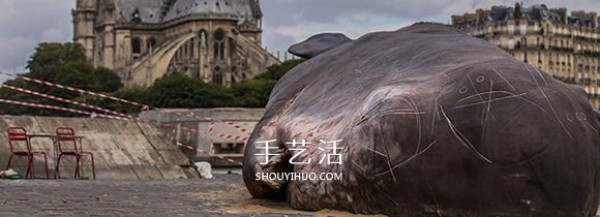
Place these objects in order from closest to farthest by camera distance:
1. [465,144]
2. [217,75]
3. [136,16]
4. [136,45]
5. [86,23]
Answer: [465,144] → [217,75] → [136,45] → [136,16] → [86,23]

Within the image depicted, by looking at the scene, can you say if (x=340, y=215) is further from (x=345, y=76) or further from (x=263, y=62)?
(x=263, y=62)

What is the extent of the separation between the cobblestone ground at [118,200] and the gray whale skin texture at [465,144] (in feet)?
3.78

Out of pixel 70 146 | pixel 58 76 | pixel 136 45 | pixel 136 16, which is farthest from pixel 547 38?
pixel 70 146

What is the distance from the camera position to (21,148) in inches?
781

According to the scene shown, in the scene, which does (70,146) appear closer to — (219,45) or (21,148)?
(21,148)

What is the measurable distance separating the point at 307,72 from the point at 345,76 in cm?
113

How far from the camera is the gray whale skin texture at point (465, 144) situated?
8.50m

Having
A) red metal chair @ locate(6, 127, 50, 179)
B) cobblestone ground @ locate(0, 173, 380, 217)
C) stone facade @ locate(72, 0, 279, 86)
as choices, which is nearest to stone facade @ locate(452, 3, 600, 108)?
stone facade @ locate(72, 0, 279, 86)

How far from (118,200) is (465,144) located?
14.8 feet

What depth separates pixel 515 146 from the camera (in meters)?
8.47

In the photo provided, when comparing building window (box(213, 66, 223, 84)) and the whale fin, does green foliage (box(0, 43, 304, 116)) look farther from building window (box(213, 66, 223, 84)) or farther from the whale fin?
the whale fin

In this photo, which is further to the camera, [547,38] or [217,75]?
[217,75]

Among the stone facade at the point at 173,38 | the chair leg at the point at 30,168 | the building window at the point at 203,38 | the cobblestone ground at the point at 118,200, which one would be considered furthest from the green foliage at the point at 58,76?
the cobblestone ground at the point at 118,200

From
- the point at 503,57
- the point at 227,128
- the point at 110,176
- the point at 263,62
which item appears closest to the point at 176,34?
the point at 263,62
